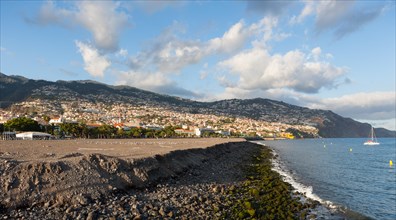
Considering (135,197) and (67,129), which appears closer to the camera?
(135,197)

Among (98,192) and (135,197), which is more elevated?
(98,192)

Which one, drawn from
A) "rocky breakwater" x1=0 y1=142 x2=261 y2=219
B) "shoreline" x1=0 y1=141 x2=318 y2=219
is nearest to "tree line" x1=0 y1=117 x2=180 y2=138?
"shoreline" x1=0 y1=141 x2=318 y2=219

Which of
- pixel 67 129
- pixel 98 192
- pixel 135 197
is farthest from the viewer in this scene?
pixel 67 129

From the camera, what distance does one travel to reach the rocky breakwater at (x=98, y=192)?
14.6 m

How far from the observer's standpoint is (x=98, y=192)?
16.9 metres

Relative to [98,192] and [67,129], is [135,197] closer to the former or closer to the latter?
[98,192]

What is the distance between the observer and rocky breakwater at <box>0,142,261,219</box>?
574 inches

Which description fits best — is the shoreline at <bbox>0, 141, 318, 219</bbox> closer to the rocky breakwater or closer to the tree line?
the rocky breakwater

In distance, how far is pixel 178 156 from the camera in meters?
32.5

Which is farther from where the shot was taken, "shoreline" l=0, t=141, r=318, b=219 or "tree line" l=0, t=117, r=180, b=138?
"tree line" l=0, t=117, r=180, b=138

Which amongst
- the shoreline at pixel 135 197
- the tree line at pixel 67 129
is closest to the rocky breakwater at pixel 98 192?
the shoreline at pixel 135 197

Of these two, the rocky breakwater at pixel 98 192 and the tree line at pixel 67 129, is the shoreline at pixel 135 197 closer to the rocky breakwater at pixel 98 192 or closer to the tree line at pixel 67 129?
the rocky breakwater at pixel 98 192

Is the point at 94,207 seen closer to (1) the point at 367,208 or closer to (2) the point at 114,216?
(2) the point at 114,216

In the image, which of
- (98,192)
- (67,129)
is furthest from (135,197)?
(67,129)
